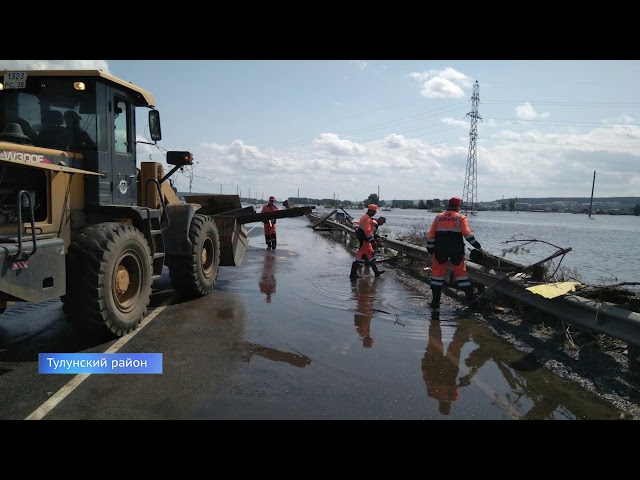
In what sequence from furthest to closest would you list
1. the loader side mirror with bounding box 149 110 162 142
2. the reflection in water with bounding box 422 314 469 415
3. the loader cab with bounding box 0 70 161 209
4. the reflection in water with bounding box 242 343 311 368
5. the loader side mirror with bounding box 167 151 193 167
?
1. the loader side mirror with bounding box 167 151 193 167
2. the loader side mirror with bounding box 149 110 162 142
3. the loader cab with bounding box 0 70 161 209
4. the reflection in water with bounding box 242 343 311 368
5. the reflection in water with bounding box 422 314 469 415

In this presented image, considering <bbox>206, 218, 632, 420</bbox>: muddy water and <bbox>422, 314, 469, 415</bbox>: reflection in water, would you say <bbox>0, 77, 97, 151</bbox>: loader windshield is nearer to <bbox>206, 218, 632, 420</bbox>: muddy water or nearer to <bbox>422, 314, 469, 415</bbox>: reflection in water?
<bbox>206, 218, 632, 420</bbox>: muddy water

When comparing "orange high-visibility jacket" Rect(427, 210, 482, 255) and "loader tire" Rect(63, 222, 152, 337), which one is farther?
"orange high-visibility jacket" Rect(427, 210, 482, 255)

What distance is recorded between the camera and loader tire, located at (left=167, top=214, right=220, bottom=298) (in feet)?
24.5

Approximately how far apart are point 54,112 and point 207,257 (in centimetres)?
370

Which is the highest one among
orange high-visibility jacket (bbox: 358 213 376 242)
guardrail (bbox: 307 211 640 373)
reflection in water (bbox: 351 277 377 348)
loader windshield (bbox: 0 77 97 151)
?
loader windshield (bbox: 0 77 97 151)

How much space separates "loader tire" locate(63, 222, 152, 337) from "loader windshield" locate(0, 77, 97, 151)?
1.41 m

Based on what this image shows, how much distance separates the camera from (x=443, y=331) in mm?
6031

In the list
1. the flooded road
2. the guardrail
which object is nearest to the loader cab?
the flooded road

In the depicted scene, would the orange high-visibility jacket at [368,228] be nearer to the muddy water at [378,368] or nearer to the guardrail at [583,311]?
the muddy water at [378,368]

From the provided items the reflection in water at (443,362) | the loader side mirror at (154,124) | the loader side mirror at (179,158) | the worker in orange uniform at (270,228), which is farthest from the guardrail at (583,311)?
the worker in orange uniform at (270,228)

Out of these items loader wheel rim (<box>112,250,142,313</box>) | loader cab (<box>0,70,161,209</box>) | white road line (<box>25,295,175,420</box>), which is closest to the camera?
white road line (<box>25,295,175,420</box>)

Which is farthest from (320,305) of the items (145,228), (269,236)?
(269,236)

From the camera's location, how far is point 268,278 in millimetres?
9891
